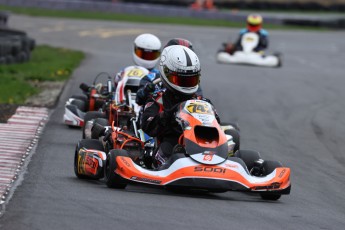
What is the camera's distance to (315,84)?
19516 mm

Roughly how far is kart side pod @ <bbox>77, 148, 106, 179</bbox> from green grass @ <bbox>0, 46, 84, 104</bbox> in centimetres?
582

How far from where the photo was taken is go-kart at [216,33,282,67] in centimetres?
2289

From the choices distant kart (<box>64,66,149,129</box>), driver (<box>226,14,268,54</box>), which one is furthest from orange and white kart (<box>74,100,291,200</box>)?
driver (<box>226,14,268,54</box>)

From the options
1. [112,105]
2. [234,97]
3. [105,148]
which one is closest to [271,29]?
[234,97]

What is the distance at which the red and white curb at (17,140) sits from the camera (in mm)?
7986

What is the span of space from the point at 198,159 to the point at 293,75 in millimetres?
13670

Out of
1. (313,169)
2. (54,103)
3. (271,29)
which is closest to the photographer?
(313,169)

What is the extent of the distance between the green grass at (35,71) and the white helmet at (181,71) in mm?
6003

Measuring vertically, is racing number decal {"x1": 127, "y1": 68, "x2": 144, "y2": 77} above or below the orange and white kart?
below

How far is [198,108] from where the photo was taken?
8023 millimetres

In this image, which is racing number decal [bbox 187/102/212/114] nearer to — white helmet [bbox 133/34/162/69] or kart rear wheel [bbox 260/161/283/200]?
kart rear wheel [bbox 260/161/283/200]

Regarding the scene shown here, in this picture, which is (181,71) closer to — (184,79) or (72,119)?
(184,79)

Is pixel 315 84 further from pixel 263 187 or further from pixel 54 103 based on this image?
pixel 263 187

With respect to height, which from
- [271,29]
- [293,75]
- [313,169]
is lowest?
[271,29]
